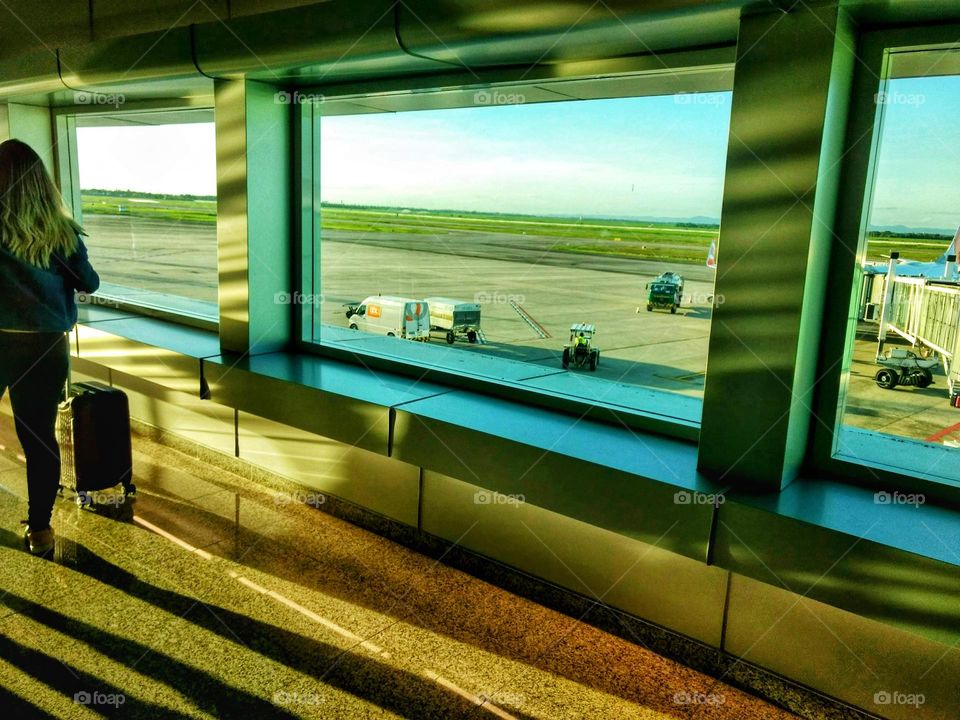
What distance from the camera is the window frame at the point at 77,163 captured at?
4617mm

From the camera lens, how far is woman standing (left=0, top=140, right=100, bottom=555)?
3.01 metres

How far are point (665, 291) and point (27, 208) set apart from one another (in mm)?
2664

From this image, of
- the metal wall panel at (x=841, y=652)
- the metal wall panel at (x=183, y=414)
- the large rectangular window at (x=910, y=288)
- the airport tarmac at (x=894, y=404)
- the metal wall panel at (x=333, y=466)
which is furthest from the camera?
the metal wall panel at (x=183, y=414)

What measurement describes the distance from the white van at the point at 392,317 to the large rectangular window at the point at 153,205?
124 centimetres

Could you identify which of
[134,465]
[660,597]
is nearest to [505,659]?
[660,597]

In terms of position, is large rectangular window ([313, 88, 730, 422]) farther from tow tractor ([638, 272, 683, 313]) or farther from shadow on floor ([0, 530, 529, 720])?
shadow on floor ([0, 530, 529, 720])

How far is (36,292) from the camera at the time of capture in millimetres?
3055

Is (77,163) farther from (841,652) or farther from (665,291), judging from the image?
(841,652)

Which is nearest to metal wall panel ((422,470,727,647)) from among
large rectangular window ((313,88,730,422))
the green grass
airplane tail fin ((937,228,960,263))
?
large rectangular window ((313,88,730,422))

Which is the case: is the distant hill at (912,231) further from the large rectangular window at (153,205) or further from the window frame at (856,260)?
the large rectangular window at (153,205)

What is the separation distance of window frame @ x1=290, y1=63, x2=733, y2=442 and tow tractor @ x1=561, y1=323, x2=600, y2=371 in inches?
8.6

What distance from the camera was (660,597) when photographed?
269 cm

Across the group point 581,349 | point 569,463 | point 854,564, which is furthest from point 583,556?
point 854,564

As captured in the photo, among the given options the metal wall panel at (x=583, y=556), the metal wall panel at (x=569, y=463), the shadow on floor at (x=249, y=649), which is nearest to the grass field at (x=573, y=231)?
the metal wall panel at (x=569, y=463)
